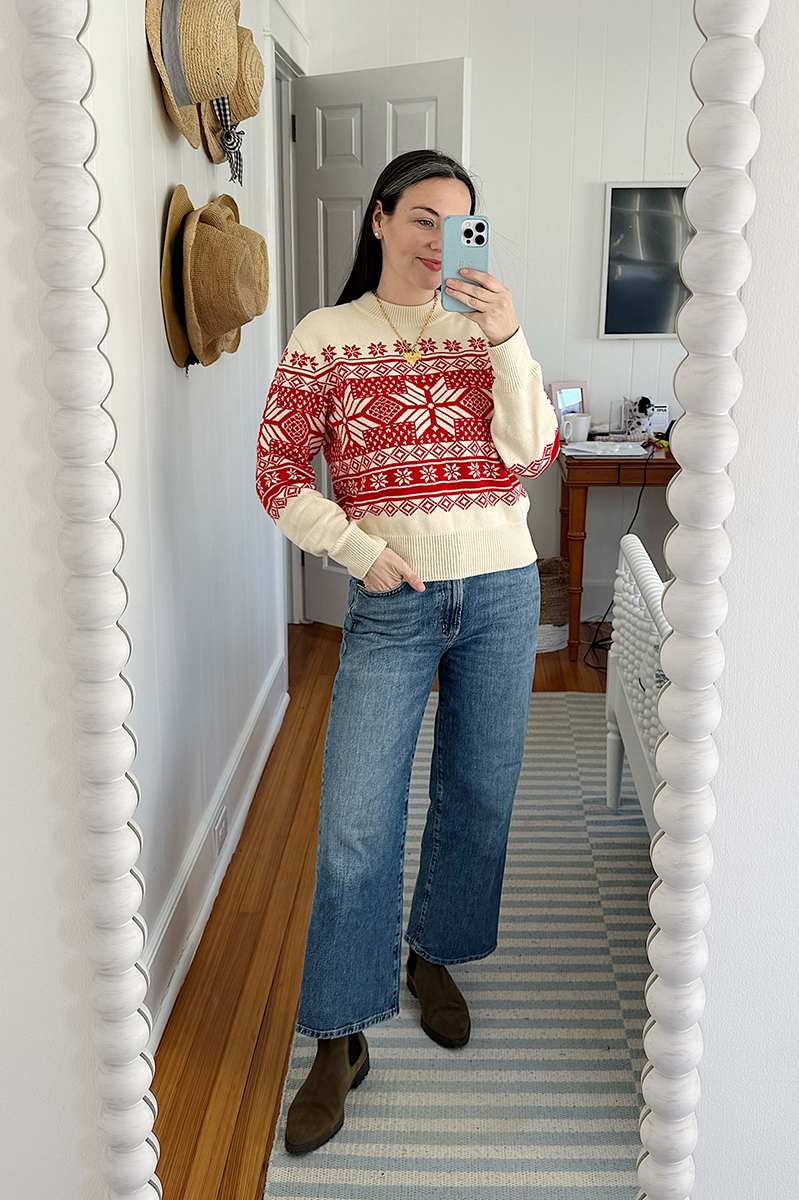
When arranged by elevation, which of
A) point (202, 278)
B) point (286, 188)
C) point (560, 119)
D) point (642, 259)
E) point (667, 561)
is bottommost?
point (667, 561)

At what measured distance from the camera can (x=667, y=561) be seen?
76cm

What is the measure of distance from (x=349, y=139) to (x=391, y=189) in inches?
79.1

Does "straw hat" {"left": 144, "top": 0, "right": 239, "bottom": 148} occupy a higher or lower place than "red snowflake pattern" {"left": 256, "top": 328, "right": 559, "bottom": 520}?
higher

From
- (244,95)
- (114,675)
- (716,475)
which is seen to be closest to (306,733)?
(244,95)

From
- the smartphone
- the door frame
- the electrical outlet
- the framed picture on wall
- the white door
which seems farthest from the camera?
the framed picture on wall

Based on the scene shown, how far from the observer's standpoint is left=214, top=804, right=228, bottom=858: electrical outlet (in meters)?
A: 1.93

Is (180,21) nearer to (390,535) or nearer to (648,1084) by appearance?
(390,535)

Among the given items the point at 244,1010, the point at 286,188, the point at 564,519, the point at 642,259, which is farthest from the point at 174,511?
the point at 642,259

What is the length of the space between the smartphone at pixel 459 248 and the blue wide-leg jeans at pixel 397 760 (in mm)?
347

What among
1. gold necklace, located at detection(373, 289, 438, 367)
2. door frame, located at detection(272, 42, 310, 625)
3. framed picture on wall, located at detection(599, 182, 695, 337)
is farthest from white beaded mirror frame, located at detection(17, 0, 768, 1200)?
framed picture on wall, located at detection(599, 182, 695, 337)

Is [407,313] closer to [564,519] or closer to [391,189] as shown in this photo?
[391,189]

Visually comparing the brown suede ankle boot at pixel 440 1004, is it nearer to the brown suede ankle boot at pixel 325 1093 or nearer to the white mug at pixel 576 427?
the brown suede ankle boot at pixel 325 1093

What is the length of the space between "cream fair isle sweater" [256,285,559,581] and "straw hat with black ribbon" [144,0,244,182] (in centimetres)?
48

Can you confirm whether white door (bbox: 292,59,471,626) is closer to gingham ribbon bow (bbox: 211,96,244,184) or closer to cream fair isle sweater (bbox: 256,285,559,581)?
gingham ribbon bow (bbox: 211,96,244,184)
